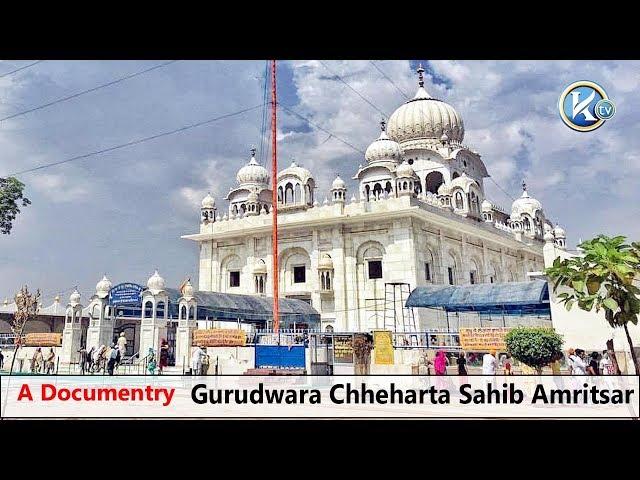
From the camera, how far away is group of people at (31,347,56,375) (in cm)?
1534

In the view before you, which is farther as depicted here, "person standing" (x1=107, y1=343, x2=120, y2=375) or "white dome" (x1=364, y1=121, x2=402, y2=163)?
"white dome" (x1=364, y1=121, x2=402, y2=163)

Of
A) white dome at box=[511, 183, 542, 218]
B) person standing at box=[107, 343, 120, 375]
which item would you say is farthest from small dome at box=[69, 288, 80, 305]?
white dome at box=[511, 183, 542, 218]

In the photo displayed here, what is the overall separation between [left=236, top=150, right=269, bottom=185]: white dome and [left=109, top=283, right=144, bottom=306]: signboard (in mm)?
14951

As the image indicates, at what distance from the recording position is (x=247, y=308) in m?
22.6

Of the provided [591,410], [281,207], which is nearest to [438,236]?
[281,207]

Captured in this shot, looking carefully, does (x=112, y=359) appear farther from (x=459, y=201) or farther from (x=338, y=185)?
(x=459, y=201)

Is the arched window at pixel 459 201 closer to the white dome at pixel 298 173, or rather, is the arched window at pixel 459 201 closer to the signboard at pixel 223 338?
the white dome at pixel 298 173

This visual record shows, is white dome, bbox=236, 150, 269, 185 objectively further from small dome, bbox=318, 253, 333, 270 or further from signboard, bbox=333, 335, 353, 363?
signboard, bbox=333, 335, 353, 363

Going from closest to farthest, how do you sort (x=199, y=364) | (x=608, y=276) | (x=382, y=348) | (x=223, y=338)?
(x=608, y=276)
(x=382, y=348)
(x=199, y=364)
(x=223, y=338)

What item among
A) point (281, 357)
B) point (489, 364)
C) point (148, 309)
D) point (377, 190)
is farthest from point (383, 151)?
point (489, 364)

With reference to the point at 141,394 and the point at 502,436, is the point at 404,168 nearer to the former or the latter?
the point at 141,394

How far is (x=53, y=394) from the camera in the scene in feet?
23.9

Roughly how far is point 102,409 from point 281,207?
20285 millimetres

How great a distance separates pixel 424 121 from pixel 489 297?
1583 centimetres
